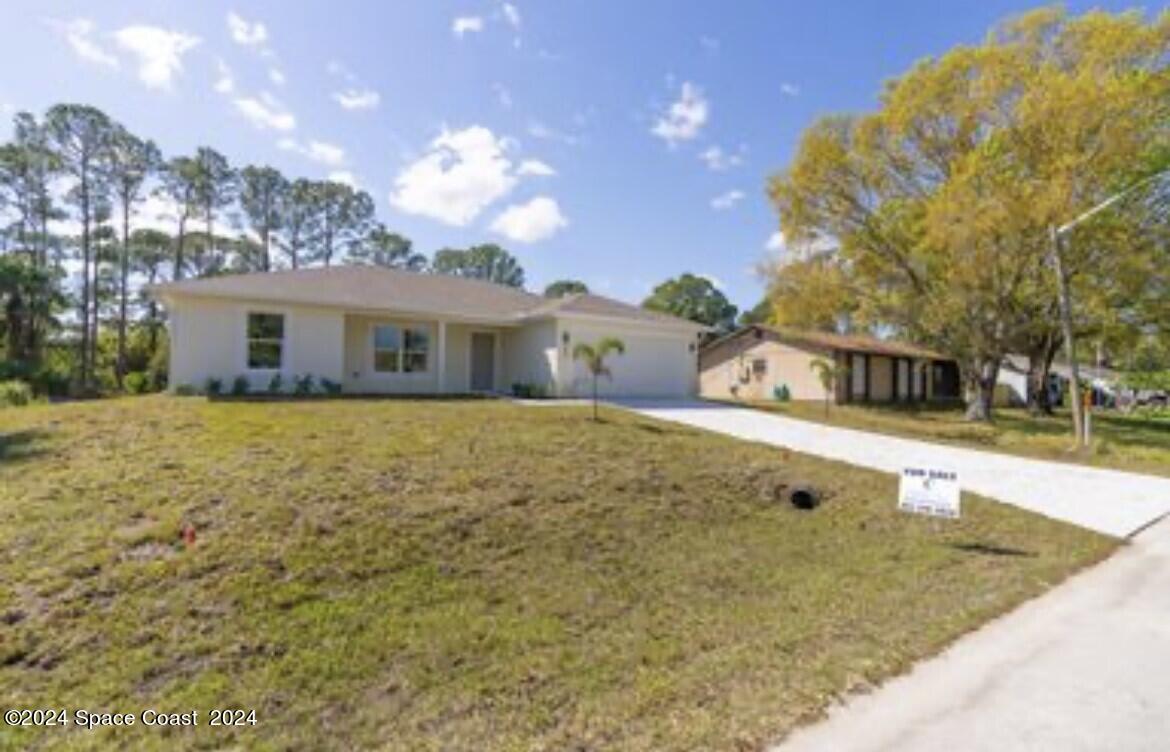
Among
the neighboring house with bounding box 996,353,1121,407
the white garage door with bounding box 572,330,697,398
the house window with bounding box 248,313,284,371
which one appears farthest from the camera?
the neighboring house with bounding box 996,353,1121,407

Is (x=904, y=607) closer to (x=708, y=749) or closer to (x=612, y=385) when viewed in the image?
(x=708, y=749)

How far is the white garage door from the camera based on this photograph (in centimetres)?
1891

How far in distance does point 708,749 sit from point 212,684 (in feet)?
9.54

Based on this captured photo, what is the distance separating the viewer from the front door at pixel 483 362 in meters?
19.8

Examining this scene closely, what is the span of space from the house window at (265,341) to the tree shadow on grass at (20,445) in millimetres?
5758

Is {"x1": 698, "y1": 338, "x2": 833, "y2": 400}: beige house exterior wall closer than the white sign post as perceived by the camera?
No

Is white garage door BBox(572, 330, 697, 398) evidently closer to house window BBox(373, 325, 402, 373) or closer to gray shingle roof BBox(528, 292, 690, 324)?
gray shingle roof BBox(528, 292, 690, 324)

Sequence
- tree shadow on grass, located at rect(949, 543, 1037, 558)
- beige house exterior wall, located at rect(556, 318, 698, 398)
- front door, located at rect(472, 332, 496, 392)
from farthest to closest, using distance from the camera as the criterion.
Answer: front door, located at rect(472, 332, 496, 392) → beige house exterior wall, located at rect(556, 318, 698, 398) → tree shadow on grass, located at rect(949, 543, 1037, 558)

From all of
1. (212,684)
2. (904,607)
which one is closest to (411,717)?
(212,684)

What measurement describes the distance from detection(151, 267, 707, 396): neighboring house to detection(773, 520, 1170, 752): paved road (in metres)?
14.1

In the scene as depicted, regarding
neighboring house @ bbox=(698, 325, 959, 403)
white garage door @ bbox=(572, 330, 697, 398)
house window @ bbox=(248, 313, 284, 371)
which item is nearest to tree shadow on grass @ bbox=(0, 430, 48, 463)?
house window @ bbox=(248, 313, 284, 371)

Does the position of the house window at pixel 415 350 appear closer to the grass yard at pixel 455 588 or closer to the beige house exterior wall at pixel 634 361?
the beige house exterior wall at pixel 634 361

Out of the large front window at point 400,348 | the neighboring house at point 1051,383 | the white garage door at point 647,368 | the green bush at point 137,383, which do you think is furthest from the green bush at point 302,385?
the neighboring house at point 1051,383

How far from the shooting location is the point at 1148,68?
18750 mm
